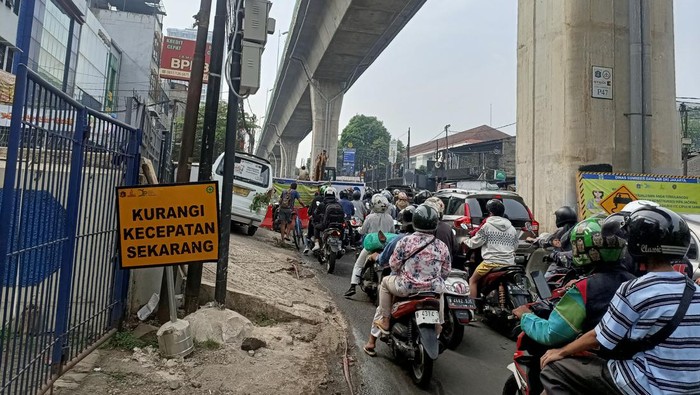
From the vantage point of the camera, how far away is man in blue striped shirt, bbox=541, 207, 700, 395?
1788mm

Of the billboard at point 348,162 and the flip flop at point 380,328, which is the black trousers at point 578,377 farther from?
the billboard at point 348,162

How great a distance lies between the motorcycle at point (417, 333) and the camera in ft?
12.5

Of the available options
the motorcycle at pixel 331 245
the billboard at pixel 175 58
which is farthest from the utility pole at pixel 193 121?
the billboard at pixel 175 58

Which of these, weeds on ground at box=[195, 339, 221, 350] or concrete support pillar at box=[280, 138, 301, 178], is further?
concrete support pillar at box=[280, 138, 301, 178]

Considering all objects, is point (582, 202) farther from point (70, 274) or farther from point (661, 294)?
point (70, 274)

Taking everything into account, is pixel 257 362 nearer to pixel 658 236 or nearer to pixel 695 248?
pixel 658 236

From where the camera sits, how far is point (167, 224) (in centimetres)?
375

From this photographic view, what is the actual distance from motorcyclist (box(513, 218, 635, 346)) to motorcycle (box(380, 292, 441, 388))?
54.5 inches

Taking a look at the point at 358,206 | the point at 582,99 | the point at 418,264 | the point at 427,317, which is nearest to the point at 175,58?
the point at 358,206

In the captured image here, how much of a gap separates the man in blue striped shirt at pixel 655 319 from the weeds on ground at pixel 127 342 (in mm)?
3589

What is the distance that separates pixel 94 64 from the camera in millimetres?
33062

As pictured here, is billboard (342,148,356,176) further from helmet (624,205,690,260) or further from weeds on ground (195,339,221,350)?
helmet (624,205,690,260)

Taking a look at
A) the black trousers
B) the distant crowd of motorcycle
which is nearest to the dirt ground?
the distant crowd of motorcycle

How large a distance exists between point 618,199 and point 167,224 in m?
8.47
